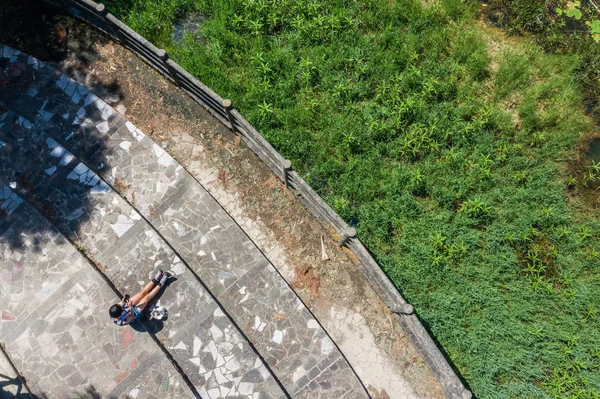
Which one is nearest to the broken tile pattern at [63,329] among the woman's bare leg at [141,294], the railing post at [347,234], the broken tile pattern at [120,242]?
the broken tile pattern at [120,242]

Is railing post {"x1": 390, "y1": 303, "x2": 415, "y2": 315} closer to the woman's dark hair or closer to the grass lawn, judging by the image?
the grass lawn

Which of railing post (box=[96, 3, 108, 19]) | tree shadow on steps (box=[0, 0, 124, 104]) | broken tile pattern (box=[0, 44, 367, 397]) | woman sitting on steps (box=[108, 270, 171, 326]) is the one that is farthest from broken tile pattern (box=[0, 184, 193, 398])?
railing post (box=[96, 3, 108, 19])

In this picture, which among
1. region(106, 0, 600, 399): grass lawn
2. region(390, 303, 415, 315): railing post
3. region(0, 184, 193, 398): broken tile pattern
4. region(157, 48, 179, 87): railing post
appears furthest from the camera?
region(157, 48, 179, 87): railing post

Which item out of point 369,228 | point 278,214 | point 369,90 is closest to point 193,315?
point 278,214

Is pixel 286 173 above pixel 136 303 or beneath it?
above

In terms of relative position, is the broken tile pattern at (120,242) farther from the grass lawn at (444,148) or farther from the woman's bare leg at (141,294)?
the grass lawn at (444,148)

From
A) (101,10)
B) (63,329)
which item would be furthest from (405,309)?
(101,10)

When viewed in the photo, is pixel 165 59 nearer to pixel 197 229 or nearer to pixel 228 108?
pixel 228 108

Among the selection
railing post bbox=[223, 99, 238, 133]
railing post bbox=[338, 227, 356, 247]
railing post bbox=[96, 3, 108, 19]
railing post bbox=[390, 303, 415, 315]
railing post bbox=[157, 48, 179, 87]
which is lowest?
railing post bbox=[390, 303, 415, 315]
